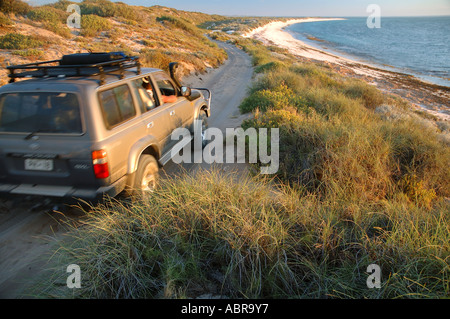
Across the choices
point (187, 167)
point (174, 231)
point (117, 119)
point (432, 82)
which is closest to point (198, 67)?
point (187, 167)

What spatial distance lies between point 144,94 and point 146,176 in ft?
4.35

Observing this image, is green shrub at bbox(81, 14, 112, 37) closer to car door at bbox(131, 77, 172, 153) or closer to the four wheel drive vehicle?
car door at bbox(131, 77, 172, 153)

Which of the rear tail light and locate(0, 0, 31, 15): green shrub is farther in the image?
locate(0, 0, 31, 15): green shrub

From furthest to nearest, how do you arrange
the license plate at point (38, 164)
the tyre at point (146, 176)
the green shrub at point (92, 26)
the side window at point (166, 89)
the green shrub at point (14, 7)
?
the green shrub at point (92, 26), the green shrub at point (14, 7), the side window at point (166, 89), the tyre at point (146, 176), the license plate at point (38, 164)

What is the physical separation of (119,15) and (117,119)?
91.4 ft

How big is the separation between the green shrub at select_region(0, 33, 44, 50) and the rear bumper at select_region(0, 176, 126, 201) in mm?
12161

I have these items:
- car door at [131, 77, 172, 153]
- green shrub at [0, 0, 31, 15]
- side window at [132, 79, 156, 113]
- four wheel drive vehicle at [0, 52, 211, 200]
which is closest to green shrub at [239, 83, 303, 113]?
car door at [131, 77, 172, 153]

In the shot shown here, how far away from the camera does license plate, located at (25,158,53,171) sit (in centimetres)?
345

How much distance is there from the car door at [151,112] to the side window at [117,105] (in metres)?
0.19

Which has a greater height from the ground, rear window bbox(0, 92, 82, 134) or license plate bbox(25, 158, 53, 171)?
rear window bbox(0, 92, 82, 134)

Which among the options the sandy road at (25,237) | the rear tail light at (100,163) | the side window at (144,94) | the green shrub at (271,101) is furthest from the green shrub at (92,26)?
the rear tail light at (100,163)

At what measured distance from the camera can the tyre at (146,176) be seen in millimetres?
3949

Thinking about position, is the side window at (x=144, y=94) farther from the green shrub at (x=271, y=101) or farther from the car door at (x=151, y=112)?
the green shrub at (x=271, y=101)

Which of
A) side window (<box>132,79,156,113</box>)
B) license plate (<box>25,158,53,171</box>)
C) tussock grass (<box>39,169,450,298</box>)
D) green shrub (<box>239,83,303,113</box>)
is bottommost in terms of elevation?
tussock grass (<box>39,169,450,298</box>)
